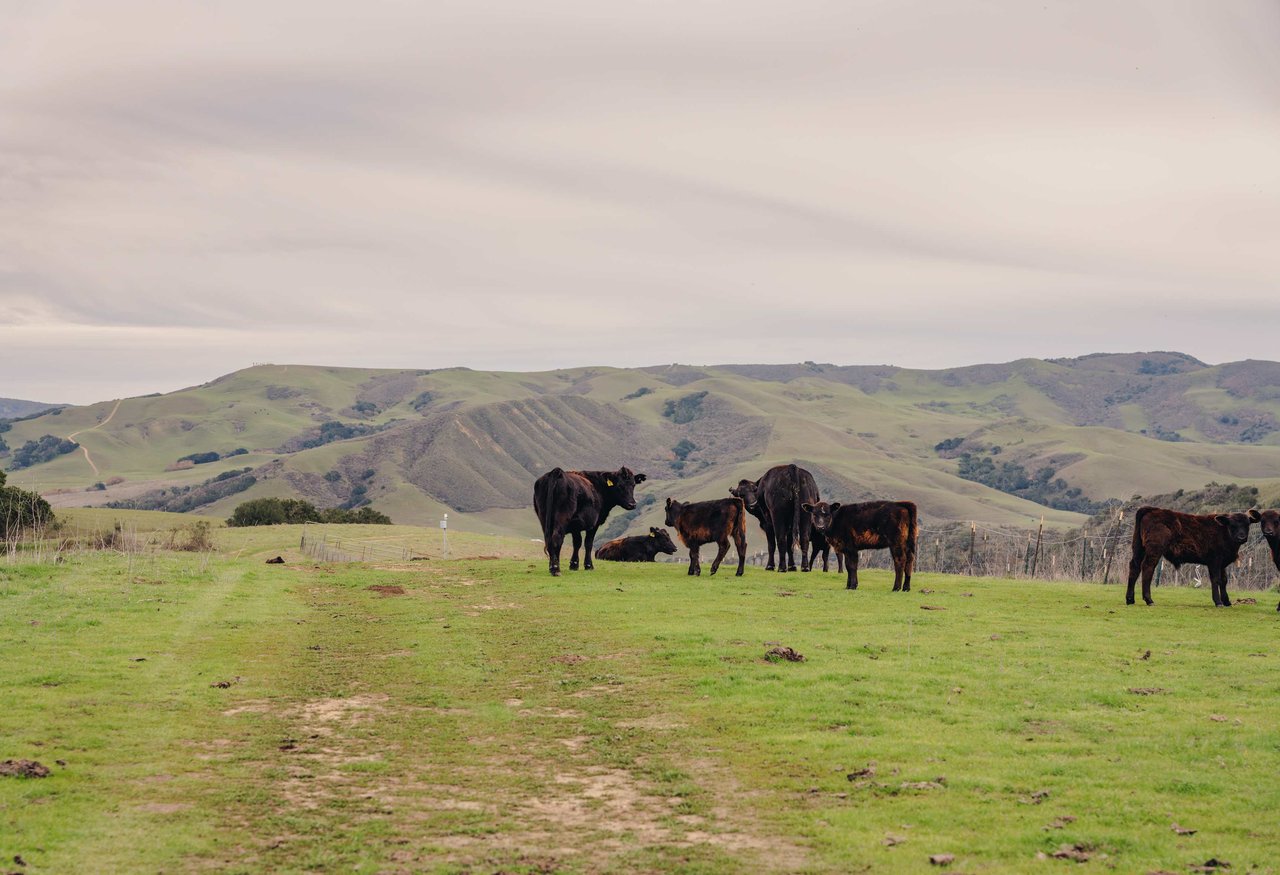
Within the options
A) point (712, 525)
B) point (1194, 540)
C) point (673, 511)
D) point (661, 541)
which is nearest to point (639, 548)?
point (661, 541)

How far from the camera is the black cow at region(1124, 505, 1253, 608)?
22.8 meters

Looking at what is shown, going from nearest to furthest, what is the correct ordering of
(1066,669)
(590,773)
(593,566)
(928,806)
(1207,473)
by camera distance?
1. (928,806)
2. (590,773)
3. (1066,669)
4. (593,566)
5. (1207,473)

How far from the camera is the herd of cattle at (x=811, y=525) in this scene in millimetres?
22891

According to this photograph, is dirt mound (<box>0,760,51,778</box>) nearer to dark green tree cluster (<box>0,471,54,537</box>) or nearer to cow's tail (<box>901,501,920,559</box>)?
cow's tail (<box>901,501,920,559</box>)

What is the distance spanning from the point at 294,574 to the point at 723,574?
12255 millimetres

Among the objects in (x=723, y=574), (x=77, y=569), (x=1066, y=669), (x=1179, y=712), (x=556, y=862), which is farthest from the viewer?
(x=723, y=574)

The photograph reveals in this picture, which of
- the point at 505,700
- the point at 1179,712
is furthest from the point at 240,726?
the point at 1179,712

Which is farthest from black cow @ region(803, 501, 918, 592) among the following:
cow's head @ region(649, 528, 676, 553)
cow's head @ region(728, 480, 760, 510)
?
cow's head @ region(649, 528, 676, 553)

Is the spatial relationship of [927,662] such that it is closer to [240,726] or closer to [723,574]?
[240,726]

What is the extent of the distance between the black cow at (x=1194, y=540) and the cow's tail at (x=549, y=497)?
558 inches

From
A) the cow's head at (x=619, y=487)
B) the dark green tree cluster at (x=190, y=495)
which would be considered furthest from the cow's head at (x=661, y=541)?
the dark green tree cluster at (x=190, y=495)

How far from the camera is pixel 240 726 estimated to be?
41.6 feet

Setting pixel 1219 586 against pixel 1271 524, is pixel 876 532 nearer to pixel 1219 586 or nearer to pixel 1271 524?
pixel 1219 586

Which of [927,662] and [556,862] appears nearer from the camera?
[556,862]
